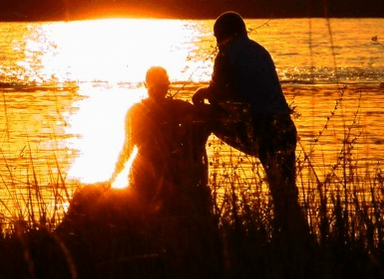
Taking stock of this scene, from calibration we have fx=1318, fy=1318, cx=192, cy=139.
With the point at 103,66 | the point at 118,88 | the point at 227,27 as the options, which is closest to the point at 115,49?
the point at 103,66

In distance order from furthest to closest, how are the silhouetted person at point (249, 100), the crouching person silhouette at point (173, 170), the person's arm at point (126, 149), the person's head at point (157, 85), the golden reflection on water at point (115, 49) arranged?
the golden reflection on water at point (115, 49)
the person's head at point (157, 85)
the person's arm at point (126, 149)
the silhouetted person at point (249, 100)
the crouching person silhouette at point (173, 170)

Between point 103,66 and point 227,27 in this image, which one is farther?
point 103,66

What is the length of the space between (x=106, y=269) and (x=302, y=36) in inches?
1724

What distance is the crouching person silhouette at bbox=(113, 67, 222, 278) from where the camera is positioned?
291 inches

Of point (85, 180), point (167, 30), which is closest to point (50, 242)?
point (85, 180)

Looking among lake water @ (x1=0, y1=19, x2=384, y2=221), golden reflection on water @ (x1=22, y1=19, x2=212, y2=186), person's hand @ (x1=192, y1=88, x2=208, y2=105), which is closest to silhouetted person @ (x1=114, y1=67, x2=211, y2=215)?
person's hand @ (x1=192, y1=88, x2=208, y2=105)

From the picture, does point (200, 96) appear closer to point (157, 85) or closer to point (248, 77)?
point (157, 85)

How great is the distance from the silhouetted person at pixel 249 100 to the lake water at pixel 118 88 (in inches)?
7.1

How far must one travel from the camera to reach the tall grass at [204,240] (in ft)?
23.8

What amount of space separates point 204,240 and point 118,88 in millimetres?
20212

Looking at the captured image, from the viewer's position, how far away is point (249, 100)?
9.18 metres

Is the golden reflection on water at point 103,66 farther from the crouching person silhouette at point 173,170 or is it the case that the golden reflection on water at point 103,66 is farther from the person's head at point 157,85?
the crouching person silhouette at point 173,170

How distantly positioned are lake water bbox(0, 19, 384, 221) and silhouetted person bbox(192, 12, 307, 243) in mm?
180

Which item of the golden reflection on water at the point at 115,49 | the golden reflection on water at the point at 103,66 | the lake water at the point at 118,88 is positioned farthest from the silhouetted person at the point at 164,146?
the golden reflection on water at the point at 115,49
